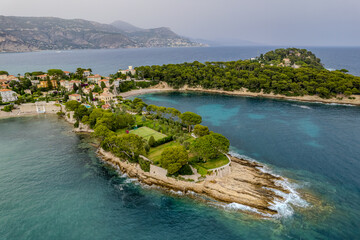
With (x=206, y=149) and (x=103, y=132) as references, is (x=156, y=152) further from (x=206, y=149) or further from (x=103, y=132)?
(x=103, y=132)

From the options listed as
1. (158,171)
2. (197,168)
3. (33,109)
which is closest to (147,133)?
(158,171)

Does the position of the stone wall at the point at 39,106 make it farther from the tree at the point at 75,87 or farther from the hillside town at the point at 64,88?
the tree at the point at 75,87

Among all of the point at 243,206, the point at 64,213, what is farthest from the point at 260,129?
the point at 64,213

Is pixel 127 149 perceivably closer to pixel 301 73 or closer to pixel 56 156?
pixel 56 156

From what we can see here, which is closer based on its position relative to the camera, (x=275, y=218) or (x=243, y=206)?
(x=275, y=218)

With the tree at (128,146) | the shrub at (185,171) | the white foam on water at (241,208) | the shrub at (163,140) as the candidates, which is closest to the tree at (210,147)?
the shrub at (185,171)

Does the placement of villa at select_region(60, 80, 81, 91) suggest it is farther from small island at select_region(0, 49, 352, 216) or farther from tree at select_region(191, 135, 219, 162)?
tree at select_region(191, 135, 219, 162)
